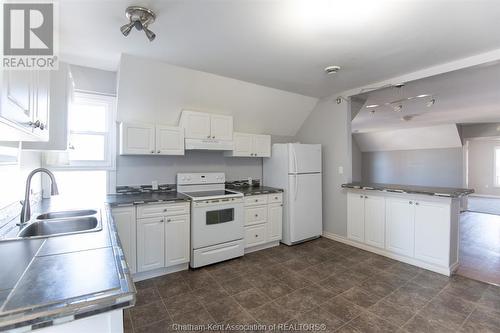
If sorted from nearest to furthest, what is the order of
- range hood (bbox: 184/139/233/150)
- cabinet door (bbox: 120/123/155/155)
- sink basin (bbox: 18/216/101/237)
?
sink basin (bbox: 18/216/101/237), cabinet door (bbox: 120/123/155/155), range hood (bbox: 184/139/233/150)

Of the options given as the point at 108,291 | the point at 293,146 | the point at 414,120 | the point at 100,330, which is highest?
the point at 414,120

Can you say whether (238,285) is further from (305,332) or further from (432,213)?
(432,213)

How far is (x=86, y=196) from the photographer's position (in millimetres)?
3029

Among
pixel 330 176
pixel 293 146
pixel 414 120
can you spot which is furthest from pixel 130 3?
pixel 414 120

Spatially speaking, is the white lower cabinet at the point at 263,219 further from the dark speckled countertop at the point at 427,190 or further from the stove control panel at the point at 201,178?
the dark speckled countertop at the point at 427,190

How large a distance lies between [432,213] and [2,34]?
3937 millimetres

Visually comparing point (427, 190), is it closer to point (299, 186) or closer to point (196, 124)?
point (299, 186)

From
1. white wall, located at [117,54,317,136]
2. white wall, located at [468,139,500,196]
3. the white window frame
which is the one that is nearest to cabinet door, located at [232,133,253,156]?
white wall, located at [117,54,317,136]

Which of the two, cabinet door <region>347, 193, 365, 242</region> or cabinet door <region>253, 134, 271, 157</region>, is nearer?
cabinet door <region>347, 193, 365, 242</region>

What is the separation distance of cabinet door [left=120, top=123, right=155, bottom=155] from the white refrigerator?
2039 mm

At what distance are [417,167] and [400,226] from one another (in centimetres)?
556

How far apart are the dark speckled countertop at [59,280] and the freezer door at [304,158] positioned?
2.96 meters

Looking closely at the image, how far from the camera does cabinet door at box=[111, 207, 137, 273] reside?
8.58 ft

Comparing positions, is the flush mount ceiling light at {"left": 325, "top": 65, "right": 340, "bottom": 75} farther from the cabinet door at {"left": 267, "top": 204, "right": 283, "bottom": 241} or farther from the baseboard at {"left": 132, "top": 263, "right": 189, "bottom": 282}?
the baseboard at {"left": 132, "top": 263, "right": 189, "bottom": 282}
